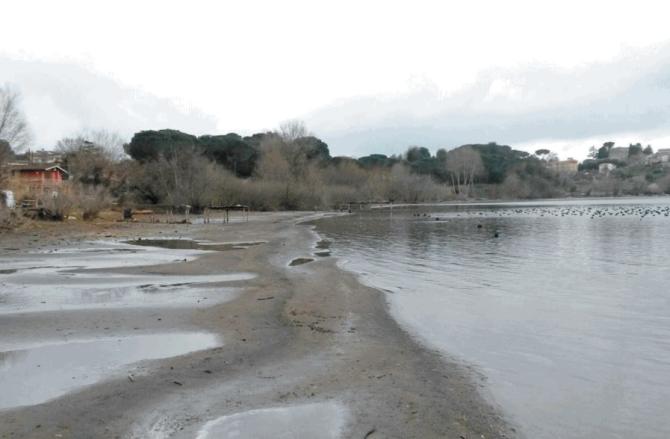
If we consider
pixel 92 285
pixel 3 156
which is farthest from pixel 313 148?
pixel 92 285

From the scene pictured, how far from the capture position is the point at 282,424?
5.89 m

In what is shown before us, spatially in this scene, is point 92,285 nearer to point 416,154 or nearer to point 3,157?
point 3,157

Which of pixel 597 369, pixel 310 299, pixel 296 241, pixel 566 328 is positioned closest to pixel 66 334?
pixel 310 299

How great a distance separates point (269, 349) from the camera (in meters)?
8.90

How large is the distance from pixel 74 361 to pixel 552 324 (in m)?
9.06

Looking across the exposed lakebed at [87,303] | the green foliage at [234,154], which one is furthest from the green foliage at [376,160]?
the exposed lakebed at [87,303]

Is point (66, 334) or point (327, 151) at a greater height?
point (327, 151)

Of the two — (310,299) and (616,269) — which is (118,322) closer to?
(310,299)

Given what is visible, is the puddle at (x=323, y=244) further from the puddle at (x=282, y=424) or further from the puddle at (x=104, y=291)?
the puddle at (x=282, y=424)

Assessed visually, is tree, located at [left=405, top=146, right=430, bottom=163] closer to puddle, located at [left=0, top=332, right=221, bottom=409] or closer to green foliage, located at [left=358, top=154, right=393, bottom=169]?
green foliage, located at [left=358, top=154, right=393, bottom=169]

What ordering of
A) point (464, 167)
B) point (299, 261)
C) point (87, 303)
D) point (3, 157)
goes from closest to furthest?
point (87, 303) < point (299, 261) < point (3, 157) < point (464, 167)

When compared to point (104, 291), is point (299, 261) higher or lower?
lower

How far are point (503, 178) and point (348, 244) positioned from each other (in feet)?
488

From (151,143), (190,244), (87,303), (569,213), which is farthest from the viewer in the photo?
(151,143)
